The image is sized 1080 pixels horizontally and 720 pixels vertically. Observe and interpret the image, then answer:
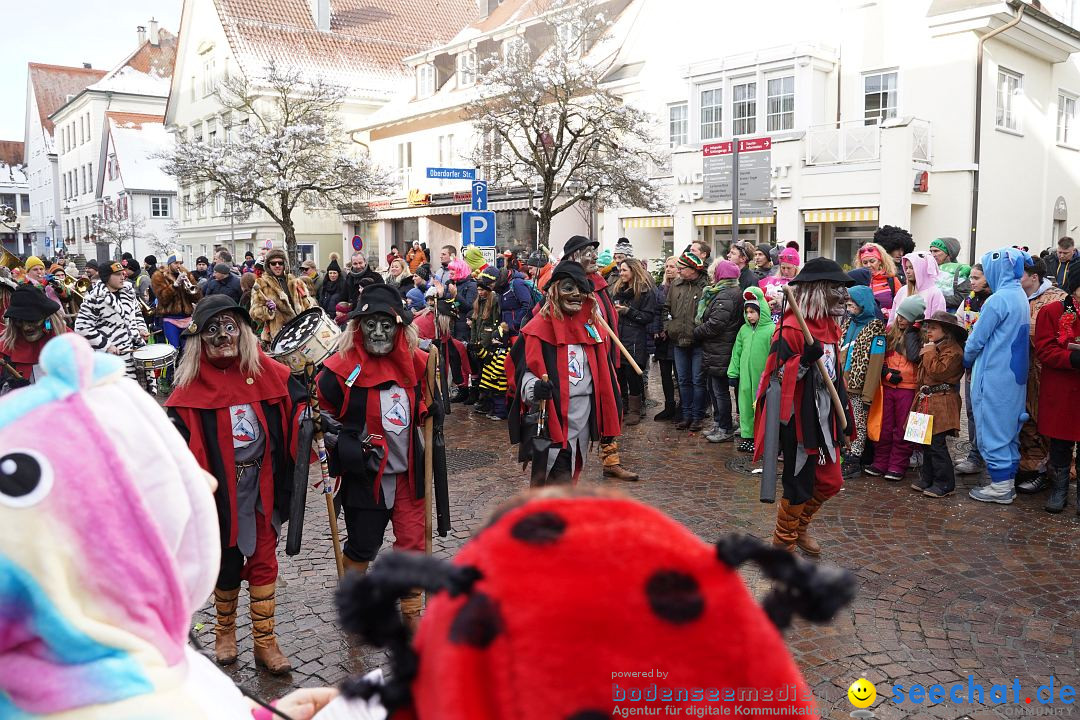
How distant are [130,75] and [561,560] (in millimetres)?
68942

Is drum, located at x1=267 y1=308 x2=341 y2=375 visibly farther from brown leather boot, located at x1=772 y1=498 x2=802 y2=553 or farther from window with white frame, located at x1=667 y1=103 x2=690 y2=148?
window with white frame, located at x1=667 y1=103 x2=690 y2=148

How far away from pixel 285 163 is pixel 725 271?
21656 mm

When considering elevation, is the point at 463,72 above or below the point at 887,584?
above

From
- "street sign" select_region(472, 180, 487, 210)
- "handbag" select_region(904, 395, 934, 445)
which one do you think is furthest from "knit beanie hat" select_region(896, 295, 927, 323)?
"street sign" select_region(472, 180, 487, 210)

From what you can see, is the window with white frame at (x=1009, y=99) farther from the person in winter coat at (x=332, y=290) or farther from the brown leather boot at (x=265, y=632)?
the brown leather boot at (x=265, y=632)

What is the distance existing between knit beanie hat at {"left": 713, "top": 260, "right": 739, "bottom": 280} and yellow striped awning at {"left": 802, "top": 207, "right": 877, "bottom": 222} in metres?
12.0

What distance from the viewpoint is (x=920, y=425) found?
7.23 meters

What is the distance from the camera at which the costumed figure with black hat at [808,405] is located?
5355 millimetres

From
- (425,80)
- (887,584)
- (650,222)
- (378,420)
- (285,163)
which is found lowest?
(887,584)

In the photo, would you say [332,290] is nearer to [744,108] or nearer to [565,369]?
[565,369]

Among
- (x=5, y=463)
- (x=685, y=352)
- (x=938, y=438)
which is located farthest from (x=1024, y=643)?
(x=685, y=352)

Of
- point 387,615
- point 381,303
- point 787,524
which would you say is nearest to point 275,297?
point 381,303

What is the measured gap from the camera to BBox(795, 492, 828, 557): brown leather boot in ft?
18.1

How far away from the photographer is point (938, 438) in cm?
726
